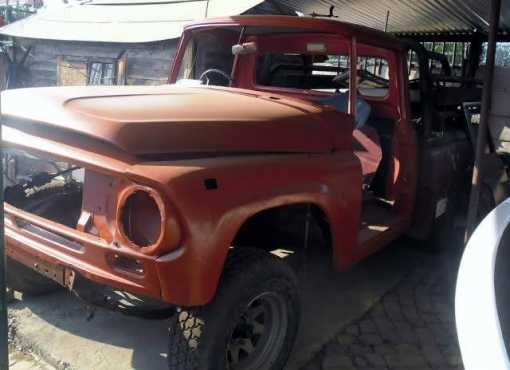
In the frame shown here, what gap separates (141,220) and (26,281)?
1700mm

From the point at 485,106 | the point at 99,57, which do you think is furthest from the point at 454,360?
the point at 99,57

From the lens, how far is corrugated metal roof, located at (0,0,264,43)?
8.24 metres

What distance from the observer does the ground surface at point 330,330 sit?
10.2ft

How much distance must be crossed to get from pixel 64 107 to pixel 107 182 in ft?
1.44

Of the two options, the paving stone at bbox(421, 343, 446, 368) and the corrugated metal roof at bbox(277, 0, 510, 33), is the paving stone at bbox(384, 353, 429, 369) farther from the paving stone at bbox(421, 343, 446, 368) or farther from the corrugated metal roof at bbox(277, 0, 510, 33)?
the corrugated metal roof at bbox(277, 0, 510, 33)

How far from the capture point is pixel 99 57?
10.1m

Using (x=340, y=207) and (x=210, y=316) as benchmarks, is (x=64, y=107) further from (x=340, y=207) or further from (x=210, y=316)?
(x=340, y=207)

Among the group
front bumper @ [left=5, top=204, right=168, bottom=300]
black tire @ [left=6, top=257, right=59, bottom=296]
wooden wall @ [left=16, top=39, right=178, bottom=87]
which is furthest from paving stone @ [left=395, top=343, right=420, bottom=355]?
wooden wall @ [left=16, top=39, right=178, bottom=87]

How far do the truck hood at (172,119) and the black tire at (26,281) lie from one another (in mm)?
1182

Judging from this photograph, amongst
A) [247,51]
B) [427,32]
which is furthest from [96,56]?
[247,51]

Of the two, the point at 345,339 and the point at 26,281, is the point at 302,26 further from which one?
the point at 26,281

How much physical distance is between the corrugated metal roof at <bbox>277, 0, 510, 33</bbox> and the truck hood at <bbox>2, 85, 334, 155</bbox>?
4180 millimetres

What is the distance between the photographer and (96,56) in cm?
1016

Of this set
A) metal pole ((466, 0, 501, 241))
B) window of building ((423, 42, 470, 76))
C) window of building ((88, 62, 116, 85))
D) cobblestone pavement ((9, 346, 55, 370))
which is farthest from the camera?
window of building ((88, 62, 116, 85))
